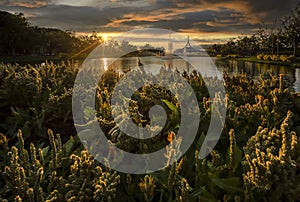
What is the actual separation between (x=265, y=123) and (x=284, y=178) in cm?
105

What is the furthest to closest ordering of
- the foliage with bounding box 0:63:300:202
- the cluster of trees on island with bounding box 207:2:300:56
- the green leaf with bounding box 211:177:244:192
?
the cluster of trees on island with bounding box 207:2:300:56 → the green leaf with bounding box 211:177:244:192 → the foliage with bounding box 0:63:300:202

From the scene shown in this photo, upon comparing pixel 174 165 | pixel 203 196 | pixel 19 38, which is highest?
pixel 19 38

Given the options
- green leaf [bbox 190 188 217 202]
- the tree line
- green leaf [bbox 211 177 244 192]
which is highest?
the tree line

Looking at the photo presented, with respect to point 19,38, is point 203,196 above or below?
below

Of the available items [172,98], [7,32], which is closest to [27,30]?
[7,32]

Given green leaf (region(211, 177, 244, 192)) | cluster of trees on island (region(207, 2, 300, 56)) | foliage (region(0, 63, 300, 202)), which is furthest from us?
cluster of trees on island (region(207, 2, 300, 56))

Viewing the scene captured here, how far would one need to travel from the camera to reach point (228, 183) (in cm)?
159

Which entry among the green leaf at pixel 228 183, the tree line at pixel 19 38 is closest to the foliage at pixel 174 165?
the green leaf at pixel 228 183

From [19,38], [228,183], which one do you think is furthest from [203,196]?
[19,38]

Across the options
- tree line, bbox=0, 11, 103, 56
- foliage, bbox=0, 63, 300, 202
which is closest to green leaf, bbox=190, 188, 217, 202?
foliage, bbox=0, 63, 300, 202

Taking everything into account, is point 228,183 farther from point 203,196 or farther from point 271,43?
point 271,43

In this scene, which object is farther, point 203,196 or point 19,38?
point 19,38

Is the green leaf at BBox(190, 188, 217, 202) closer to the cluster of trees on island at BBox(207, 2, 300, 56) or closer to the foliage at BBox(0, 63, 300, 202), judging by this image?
the foliage at BBox(0, 63, 300, 202)

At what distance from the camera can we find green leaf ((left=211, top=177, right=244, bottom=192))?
1578mm
